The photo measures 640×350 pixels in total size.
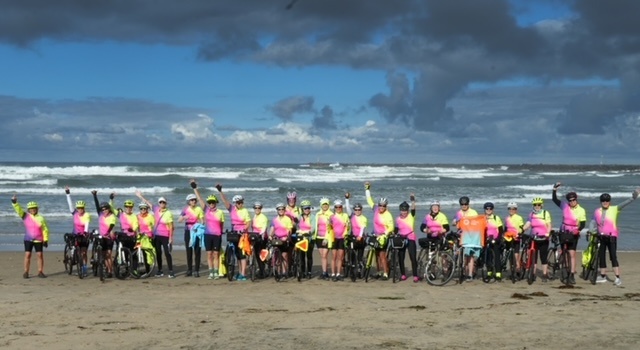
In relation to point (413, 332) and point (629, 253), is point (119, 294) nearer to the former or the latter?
point (413, 332)

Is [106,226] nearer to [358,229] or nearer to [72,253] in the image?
[72,253]

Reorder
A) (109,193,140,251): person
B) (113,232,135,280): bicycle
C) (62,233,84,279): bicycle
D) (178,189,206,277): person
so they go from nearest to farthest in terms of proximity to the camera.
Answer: (113,232,135,280): bicycle → (109,193,140,251): person → (62,233,84,279): bicycle → (178,189,206,277): person

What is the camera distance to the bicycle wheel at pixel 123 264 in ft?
48.2

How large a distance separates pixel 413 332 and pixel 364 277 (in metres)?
4.79

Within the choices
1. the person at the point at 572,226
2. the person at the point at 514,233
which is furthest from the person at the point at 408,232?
the person at the point at 572,226

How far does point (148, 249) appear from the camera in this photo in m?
15.0

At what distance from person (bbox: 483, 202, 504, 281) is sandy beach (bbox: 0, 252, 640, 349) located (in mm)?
541

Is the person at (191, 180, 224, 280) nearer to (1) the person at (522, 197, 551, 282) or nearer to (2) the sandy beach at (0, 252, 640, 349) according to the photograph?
(2) the sandy beach at (0, 252, 640, 349)

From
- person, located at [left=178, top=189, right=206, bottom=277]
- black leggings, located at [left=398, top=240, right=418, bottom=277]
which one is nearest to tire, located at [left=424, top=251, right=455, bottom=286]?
black leggings, located at [left=398, top=240, right=418, bottom=277]

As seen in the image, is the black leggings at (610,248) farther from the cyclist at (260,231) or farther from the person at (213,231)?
the person at (213,231)

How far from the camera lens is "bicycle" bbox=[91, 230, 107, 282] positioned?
14383 millimetres

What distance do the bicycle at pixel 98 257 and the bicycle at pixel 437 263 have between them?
5.90 metres

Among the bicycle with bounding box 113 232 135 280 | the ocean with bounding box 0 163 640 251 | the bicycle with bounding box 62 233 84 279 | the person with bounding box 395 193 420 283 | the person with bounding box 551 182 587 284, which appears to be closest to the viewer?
the person with bounding box 551 182 587 284

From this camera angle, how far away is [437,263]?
14000 millimetres
